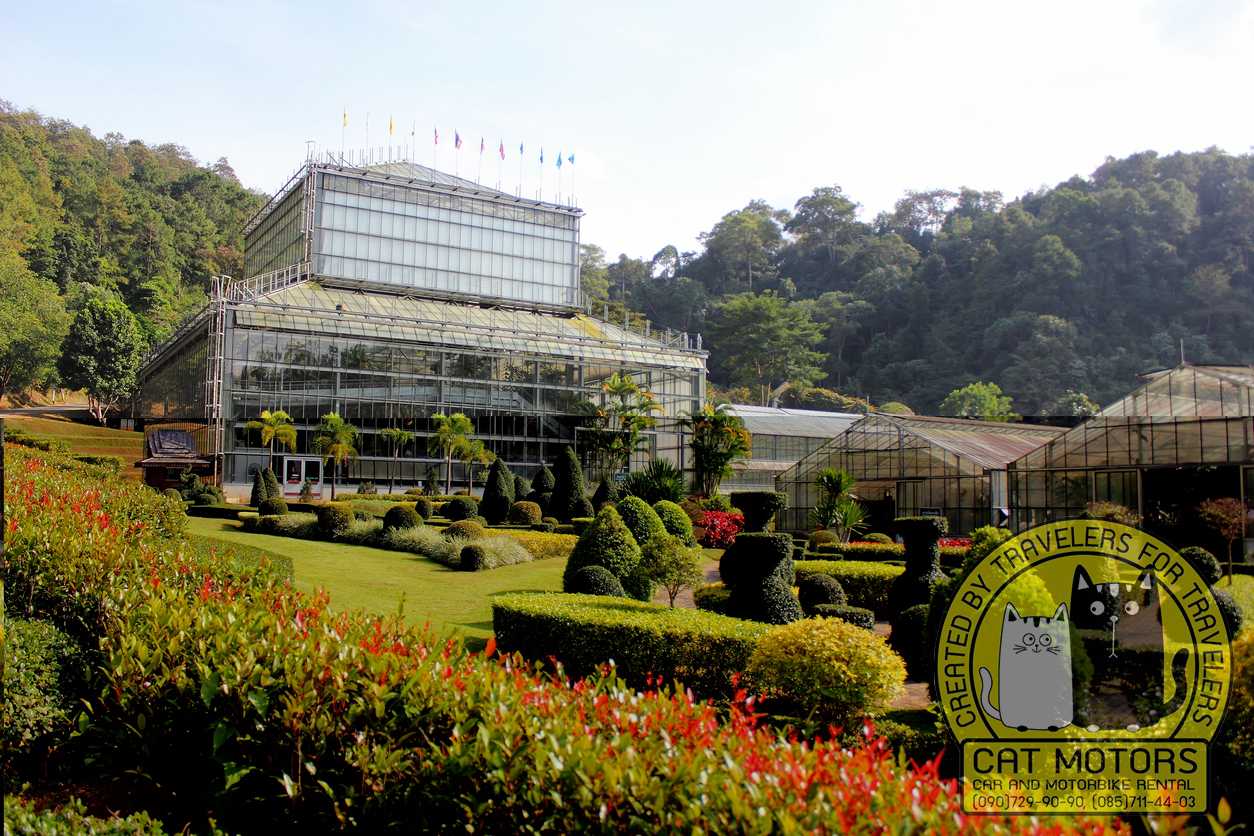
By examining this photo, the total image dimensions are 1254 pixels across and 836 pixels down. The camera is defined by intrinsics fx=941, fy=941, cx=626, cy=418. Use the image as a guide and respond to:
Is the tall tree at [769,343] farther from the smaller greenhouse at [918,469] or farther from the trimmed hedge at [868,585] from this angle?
the trimmed hedge at [868,585]

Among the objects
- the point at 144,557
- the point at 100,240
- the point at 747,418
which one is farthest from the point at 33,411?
the point at 144,557

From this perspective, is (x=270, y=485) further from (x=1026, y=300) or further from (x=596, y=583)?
(x=1026, y=300)

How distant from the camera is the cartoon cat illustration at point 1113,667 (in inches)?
326

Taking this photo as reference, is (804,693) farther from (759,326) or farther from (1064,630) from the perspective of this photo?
(759,326)

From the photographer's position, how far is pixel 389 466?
46094 millimetres

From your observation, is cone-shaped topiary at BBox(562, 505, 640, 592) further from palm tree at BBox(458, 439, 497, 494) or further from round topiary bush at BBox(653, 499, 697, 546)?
palm tree at BBox(458, 439, 497, 494)

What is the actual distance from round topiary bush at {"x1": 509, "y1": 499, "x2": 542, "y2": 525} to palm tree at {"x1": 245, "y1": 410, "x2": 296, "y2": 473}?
14104 millimetres

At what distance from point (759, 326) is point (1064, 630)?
251 ft

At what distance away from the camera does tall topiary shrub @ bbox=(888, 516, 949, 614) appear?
53.2ft

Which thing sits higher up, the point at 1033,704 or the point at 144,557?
the point at 144,557

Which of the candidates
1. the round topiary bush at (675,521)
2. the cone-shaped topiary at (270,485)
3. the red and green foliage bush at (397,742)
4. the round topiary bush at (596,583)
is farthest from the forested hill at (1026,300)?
the red and green foliage bush at (397,742)

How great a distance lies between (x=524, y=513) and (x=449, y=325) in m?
20.5

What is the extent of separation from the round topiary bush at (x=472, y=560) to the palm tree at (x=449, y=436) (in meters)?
21.0

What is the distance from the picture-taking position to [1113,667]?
995cm
